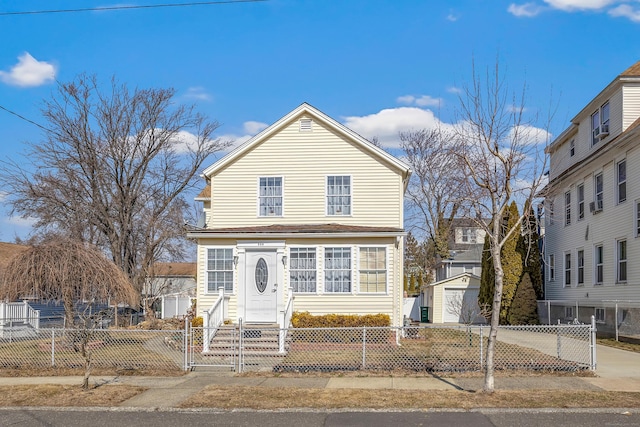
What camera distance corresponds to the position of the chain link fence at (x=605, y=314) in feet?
70.1

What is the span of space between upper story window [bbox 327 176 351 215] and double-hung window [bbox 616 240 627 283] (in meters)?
9.97

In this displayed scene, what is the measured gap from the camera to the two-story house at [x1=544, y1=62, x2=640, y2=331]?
22297 millimetres

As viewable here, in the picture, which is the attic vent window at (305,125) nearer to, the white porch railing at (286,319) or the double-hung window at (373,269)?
the double-hung window at (373,269)

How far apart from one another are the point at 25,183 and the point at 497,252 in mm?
25647

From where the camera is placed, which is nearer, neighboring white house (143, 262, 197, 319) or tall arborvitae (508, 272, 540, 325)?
tall arborvitae (508, 272, 540, 325)

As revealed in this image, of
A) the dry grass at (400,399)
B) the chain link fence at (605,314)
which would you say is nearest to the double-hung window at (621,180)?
the chain link fence at (605,314)

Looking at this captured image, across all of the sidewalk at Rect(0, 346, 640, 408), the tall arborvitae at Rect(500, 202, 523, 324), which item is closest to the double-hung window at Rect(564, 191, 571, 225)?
the tall arborvitae at Rect(500, 202, 523, 324)

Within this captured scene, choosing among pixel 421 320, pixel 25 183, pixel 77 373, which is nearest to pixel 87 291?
pixel 77 373

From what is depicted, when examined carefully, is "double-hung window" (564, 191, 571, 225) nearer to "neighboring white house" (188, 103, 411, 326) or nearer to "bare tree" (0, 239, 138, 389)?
"neighboring white house" (188, 103, 411, 326)

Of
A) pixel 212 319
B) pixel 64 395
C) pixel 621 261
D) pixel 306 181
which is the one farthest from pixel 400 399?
pixel 621 261

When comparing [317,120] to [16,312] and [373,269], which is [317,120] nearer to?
[373,269]

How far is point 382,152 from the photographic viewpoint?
68.9 feet

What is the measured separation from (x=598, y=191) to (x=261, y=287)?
14036 millimetres

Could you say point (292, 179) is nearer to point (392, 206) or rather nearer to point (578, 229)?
point (392, 206)
